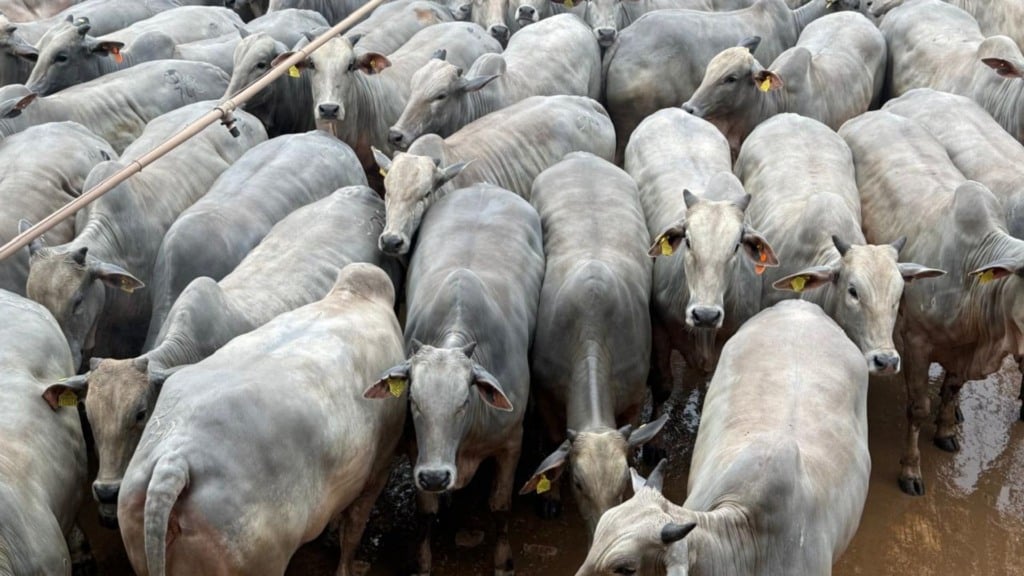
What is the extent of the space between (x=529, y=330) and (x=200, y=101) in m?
4.30

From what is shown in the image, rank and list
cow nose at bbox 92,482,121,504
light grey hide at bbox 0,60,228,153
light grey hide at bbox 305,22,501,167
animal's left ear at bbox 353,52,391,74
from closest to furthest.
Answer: cow nose at bbox 92,482,121,504, light grey hide at bbox 0,60,228,153, light grey hide at bbox 305,22,501,167, animal's left ear at bbox 353,52,391,74

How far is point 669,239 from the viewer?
766 cm

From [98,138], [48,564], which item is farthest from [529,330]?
[98,138]

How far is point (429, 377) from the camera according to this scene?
646 centimetres

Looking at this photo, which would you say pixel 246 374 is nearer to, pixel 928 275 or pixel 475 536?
pixel 475 536

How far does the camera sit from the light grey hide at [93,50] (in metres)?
10.4

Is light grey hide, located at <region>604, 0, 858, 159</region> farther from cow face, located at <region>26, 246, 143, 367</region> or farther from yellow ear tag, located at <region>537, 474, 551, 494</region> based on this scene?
yellow ear tag, located at <region>537, 474, 551, 494</region>

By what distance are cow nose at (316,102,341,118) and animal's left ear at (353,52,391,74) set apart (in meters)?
0.60

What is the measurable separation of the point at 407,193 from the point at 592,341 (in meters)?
1.85

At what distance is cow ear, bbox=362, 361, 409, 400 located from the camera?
6.33 meters

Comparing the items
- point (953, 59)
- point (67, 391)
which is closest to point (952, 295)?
point (953, 59)

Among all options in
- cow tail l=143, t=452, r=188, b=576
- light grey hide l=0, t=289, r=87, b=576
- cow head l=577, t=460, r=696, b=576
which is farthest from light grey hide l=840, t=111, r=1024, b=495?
light grey hide l=0, t=289, r=87, b=576

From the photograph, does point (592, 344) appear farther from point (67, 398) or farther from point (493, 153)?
point (67, 398)

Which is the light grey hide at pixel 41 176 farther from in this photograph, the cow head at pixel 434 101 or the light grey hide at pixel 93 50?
the cow head at pixel 434 101
